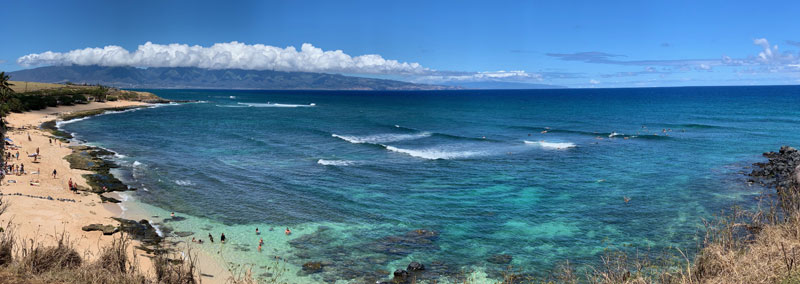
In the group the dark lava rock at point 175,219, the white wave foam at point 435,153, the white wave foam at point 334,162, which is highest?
the white wave foam at point 435,153

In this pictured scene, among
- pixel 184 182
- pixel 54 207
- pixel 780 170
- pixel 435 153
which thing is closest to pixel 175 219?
pixel 54 207

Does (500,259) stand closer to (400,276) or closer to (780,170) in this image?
(400,276)

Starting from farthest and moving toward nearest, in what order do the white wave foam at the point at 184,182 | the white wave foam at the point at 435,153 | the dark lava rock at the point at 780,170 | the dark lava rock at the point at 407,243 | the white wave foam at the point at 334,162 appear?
the white wave foam at the point at 435,153
the white wave foam at the point at 334,162
the white wave foam at the point at 184,182
the dark lava rock at the point at 780,170
the dark lava rock at the point at 407,243

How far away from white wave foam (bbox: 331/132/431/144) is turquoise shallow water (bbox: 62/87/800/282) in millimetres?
650

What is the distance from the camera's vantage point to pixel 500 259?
87.4 feet

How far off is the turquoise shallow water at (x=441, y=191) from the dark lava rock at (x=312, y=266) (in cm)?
45

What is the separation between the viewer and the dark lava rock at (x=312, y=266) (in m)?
25.4

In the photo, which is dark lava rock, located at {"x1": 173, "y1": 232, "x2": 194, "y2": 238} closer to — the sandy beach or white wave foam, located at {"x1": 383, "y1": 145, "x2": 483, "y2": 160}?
the sandy beach

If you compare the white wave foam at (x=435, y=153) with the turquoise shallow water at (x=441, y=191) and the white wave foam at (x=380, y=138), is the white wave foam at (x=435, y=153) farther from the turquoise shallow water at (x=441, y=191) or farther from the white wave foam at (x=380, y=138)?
the white wave foam at (x=380, y=138)

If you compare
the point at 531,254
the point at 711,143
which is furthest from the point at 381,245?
the point at 711,143

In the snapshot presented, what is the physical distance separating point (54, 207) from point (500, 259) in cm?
3047

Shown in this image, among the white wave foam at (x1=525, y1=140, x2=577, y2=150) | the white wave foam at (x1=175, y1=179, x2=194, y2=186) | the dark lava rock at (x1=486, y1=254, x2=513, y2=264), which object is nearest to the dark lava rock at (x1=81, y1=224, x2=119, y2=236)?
the white wave foam at (x1=175, y1=179, x2=194, y2=186)

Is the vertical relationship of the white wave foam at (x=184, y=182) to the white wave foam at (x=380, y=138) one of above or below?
below

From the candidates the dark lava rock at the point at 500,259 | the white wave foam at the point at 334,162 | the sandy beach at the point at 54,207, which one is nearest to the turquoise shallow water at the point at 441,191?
the white wave foam at the point at 334,162
